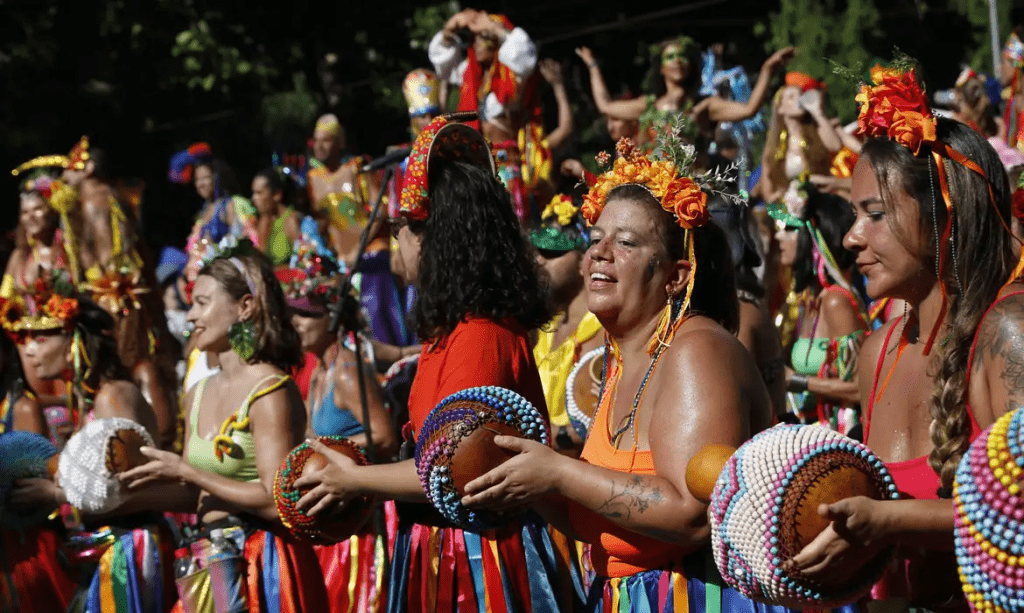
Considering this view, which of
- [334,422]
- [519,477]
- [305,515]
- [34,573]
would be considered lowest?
[34,573]

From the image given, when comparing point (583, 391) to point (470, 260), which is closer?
point (470, 260)

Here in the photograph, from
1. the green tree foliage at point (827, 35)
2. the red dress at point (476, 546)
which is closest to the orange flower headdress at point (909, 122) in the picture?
the red dress at point (476, 546)

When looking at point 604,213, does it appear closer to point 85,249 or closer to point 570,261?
point 570,261

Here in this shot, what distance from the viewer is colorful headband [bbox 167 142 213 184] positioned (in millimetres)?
14430

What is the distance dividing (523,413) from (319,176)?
33.7 ft

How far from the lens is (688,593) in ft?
10.6

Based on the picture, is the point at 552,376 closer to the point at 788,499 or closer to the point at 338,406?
the point at 338,406

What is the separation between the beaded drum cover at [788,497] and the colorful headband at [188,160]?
41.9ft

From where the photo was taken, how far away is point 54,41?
50.1 feet

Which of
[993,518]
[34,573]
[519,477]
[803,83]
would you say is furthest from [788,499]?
[803,83]

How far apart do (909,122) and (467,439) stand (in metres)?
1.35

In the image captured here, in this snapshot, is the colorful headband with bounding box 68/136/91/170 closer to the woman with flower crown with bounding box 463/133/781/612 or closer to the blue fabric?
the blue fabric

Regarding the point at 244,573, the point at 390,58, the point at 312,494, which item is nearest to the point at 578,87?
the point at 390,58

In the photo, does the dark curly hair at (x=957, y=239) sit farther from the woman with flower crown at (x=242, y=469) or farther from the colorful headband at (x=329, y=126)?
the colorful headband at (x=329, y=126)
